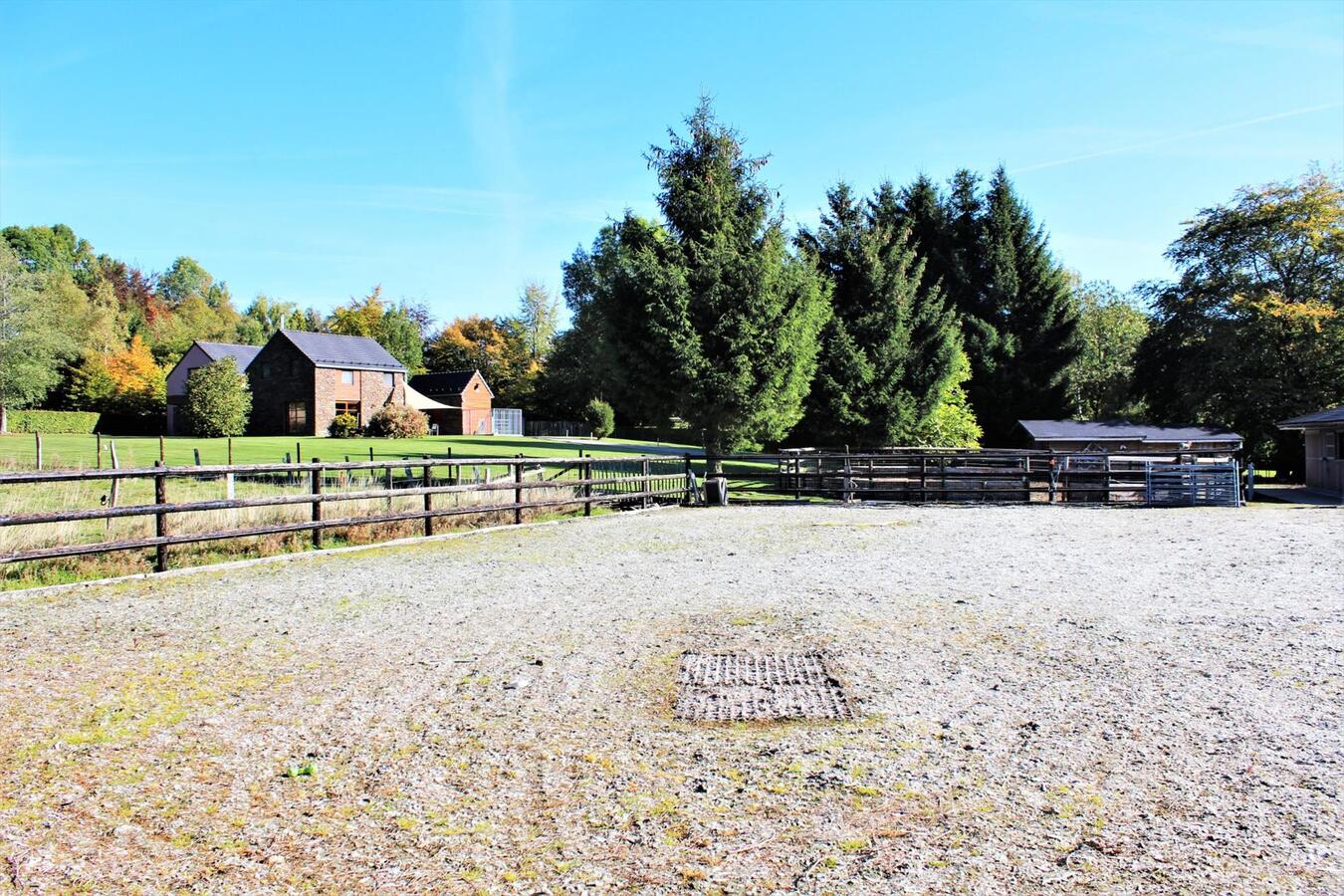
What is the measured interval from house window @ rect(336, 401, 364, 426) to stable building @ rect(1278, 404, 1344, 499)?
1856 inches

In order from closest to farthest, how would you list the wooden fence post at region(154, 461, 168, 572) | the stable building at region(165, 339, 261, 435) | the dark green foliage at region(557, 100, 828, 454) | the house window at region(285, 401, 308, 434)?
the wooden fence post at region(154, 461, 168, 572), the dark green foliage at region(557, 100, 828, 454), the house window at region(285, 401, 308, 434), the stable building at region(165, 339, 261, 435)

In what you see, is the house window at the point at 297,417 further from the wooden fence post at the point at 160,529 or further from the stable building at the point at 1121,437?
the wooden fence post at the point at 160,529

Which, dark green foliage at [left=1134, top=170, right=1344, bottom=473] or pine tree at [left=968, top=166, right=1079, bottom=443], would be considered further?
pine tree at [left=968, top=166, right=1079, bottom=443]

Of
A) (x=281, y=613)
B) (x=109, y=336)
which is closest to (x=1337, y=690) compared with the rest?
(x=281, y=613)

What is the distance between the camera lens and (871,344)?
31641mm

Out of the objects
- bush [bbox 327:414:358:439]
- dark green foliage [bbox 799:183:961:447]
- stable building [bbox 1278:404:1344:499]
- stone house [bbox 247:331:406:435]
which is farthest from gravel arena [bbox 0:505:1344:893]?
stone house [bbox 247:331:406:435]

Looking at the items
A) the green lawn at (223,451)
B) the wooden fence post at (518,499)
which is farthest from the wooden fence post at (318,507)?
the green lawn at (223,451)

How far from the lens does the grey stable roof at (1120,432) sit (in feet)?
123

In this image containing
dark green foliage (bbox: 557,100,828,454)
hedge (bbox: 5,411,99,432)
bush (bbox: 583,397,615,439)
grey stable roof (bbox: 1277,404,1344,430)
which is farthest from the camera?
bush (bbox: 583,397,615,439)

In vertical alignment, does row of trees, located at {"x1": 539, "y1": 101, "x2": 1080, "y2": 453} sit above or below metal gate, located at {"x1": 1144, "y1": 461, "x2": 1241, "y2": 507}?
above

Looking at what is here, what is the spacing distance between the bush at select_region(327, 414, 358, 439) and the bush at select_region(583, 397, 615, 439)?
17607 millimetres

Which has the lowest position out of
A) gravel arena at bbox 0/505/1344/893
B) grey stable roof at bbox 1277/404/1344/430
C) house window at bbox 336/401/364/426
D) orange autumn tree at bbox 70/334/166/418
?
gravel arena at bbox 0/505/1344/893

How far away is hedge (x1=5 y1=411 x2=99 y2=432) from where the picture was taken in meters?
46.3

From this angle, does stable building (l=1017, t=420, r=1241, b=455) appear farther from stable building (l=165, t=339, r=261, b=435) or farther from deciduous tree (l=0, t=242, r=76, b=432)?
deciduous tree (l=0, t=242, r=76, b=432)
